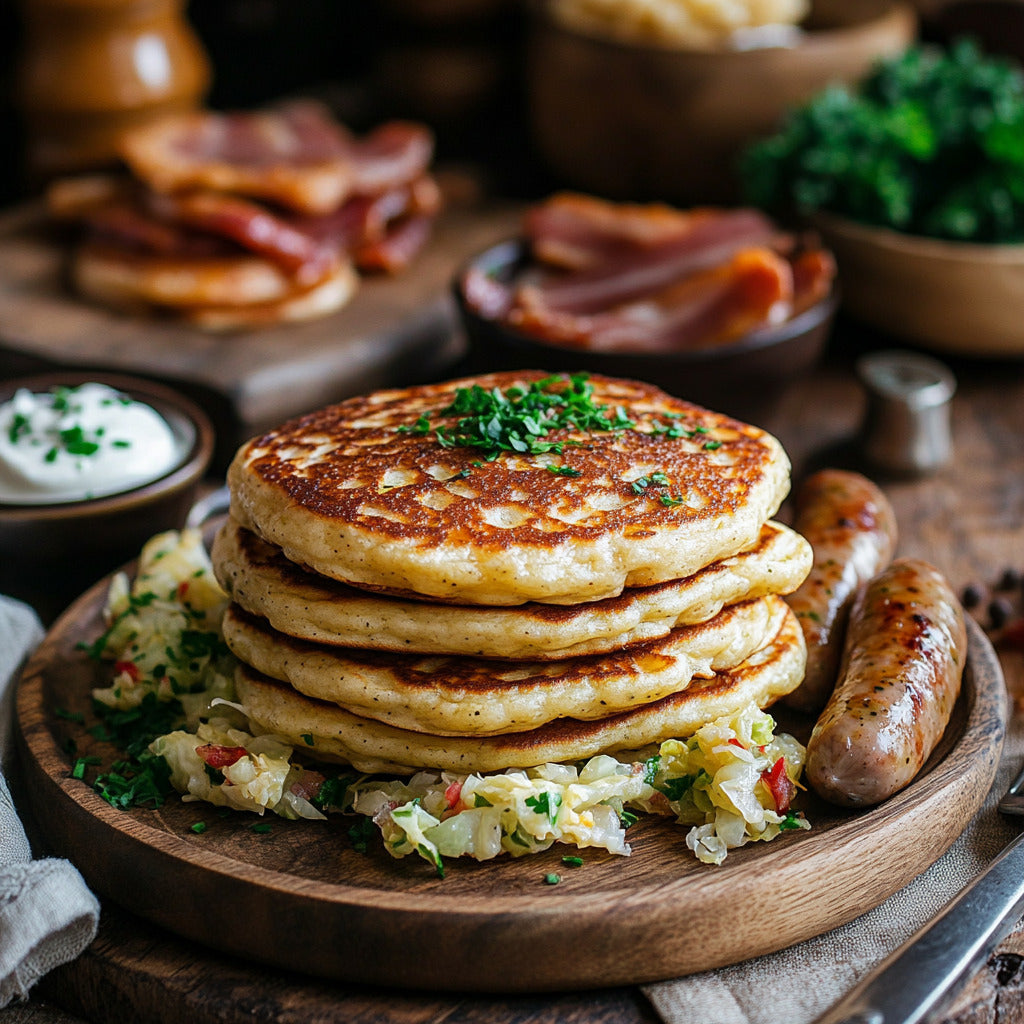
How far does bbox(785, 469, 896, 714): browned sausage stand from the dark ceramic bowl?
1.88 ft

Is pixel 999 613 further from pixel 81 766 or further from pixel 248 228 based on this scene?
pixel 248 228

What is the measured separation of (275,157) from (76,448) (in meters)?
2.22

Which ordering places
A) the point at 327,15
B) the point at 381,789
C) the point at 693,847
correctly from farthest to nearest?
1. the point at 327,15
2. the point at 381,789
3. the point at 693,847

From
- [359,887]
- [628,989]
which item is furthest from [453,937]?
[628,989]

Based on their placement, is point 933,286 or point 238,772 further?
point 933,286

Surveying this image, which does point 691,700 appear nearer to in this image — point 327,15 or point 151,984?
point 151,984

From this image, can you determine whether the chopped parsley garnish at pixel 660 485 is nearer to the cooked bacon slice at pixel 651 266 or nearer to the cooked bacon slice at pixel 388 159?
the cooked bacon slice at pixel 651 266

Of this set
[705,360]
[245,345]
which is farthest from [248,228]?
[705,360]

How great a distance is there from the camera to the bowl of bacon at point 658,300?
3.63 m

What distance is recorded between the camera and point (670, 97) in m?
4.96

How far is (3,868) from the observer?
2.10m

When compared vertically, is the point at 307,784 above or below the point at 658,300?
below

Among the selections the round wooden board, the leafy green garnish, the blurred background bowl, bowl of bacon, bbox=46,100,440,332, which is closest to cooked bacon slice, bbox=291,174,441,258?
bowl of bacon, bbox=46,100,440,332

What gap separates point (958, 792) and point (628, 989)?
28.8 inches
